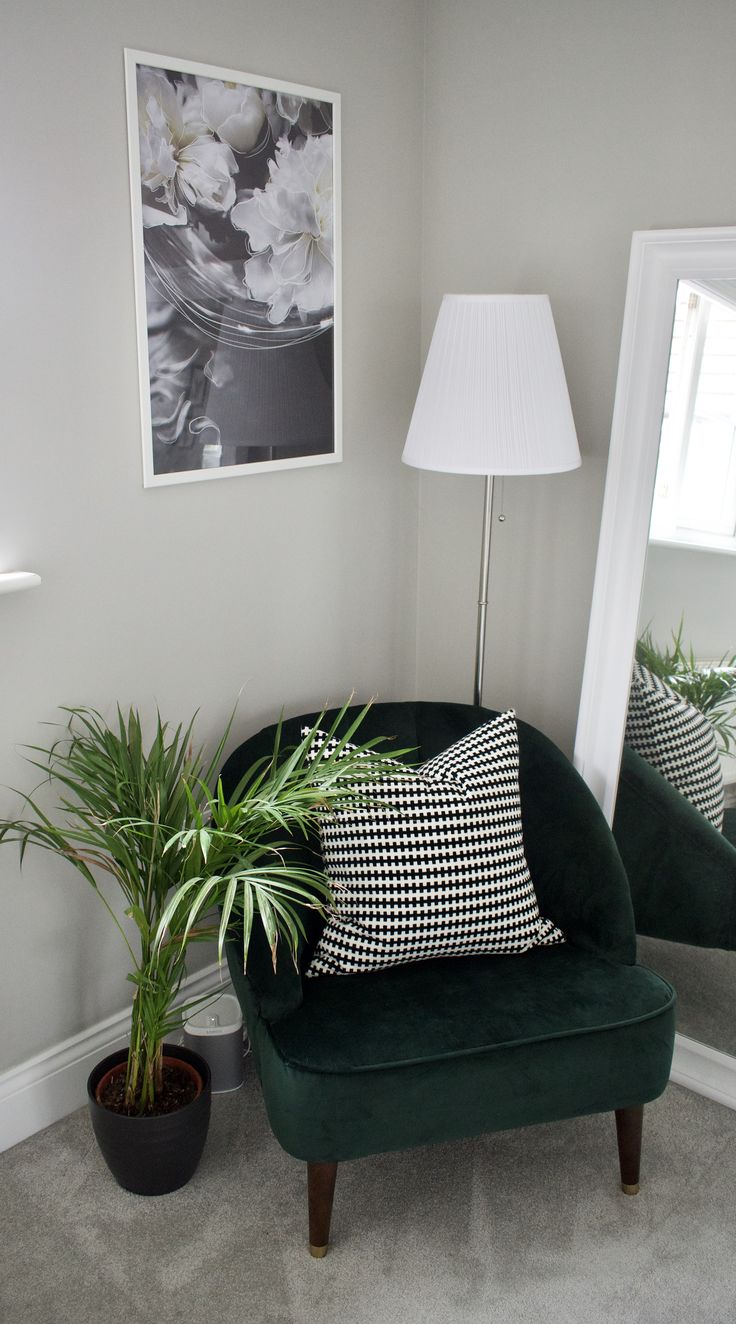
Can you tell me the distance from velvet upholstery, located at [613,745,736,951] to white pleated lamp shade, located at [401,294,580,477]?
2.11ft

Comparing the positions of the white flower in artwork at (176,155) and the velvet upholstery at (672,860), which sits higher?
the white flower in artwork at (176,155)

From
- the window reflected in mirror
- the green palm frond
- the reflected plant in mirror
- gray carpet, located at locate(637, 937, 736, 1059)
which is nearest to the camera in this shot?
the green palm frond

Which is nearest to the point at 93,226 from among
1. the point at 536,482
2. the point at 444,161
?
the point at 444,161

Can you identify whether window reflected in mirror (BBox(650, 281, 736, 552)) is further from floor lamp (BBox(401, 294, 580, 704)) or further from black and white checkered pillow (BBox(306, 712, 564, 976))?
black and white checkered pillow (BBox(306, 712, 564, 976))

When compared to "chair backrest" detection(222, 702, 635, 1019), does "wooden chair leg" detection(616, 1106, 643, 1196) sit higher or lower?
lower

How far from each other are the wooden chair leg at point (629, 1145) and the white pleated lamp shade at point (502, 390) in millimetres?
1147

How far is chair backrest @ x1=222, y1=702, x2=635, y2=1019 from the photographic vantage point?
1.94 metres

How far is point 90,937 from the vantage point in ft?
6.75

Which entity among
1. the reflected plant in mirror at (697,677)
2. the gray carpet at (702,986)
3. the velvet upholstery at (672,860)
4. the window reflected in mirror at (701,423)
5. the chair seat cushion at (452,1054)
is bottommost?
the gray carpet at (702,986)

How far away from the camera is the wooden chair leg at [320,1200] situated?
1721mm

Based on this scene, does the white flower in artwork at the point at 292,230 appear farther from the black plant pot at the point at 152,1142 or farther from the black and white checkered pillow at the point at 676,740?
the black plant pot at the point at 152,1142

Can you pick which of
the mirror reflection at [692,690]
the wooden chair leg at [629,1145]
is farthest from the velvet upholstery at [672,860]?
the wooden chair leg at [629,1145]

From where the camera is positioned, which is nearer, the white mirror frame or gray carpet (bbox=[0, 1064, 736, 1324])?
gray carpet (bbox=[0, 1064, 736, 1324])

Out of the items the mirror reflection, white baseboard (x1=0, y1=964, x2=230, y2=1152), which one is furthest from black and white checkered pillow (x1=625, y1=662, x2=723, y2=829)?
white baseboard (x1=0, y1=964, x2=230, y2=1152)
